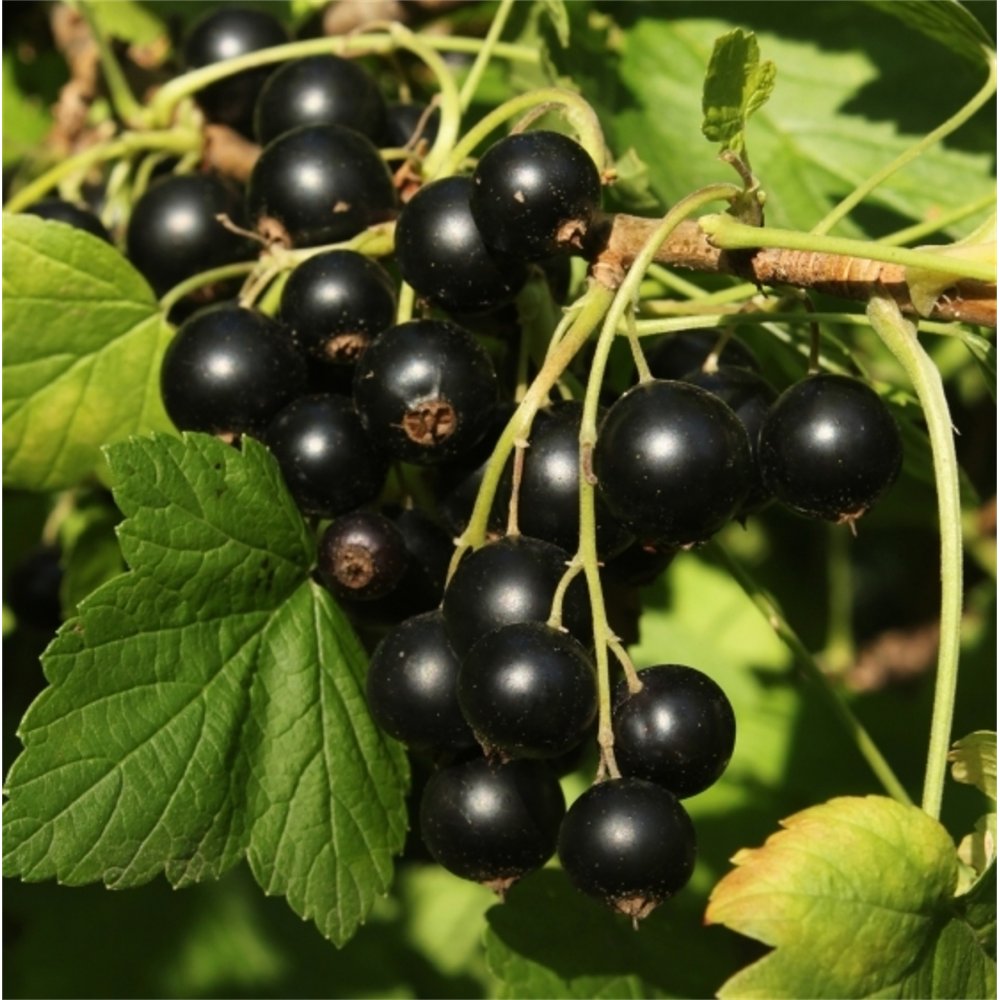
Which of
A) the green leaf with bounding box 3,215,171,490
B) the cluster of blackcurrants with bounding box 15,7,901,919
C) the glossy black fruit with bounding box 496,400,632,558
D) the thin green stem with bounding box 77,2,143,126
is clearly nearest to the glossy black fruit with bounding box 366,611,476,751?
the cluster of blackcurrants with bounding box 15,7,901,919

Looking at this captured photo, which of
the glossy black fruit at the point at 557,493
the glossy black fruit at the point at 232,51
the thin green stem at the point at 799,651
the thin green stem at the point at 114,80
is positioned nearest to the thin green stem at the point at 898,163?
the glossy black fruit at the point at 557,493

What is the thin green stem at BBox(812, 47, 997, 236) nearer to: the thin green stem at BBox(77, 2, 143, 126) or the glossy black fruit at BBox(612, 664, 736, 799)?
the glossy black fruit at BBox(612, 664, 736, 799)

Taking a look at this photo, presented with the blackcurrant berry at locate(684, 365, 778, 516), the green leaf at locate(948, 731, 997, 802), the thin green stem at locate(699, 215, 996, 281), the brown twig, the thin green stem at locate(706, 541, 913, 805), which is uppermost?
the thin green stem at locate(699, 215, 996, 281)

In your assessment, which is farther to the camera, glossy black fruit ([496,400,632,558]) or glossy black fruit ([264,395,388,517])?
glossy black fruit ([264,395,388,517])

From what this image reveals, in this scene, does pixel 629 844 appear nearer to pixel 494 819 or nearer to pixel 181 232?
pixel 494 819

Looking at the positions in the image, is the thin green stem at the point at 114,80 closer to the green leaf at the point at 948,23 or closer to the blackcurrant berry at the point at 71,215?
the blackcurrant berry at the point at 71,215

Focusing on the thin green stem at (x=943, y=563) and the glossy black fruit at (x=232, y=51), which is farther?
the glossy black fruit at (x=232, y=51)

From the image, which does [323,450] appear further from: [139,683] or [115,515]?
[115,515]
